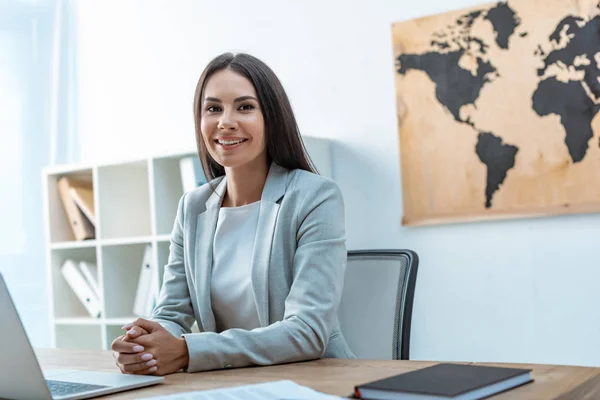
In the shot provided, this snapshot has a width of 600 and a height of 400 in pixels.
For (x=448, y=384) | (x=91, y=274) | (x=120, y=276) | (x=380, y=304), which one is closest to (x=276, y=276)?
(x=380, y=304)

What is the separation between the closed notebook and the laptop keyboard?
505 mm

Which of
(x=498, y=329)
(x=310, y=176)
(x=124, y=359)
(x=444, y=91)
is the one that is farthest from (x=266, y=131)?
(x=498, y=329)

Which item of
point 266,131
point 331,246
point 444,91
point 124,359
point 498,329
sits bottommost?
point 498,329

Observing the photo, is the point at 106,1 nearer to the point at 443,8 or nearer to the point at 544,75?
the point at 443,8

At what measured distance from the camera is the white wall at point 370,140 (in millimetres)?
2711

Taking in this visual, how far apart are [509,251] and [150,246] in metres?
1.53

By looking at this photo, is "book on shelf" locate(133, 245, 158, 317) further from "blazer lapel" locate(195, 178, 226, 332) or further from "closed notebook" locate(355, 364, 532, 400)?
"closed notebook" locate(355, 364, 532, 400)

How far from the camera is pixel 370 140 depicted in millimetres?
3100

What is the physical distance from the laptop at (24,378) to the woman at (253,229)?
1.16ft

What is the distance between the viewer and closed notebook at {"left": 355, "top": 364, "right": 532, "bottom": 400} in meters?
1.01

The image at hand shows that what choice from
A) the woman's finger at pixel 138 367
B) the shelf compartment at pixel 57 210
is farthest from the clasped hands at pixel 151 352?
the shelf compartment at pixel 57 210

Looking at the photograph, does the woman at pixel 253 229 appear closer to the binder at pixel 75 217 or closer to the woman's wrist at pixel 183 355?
the woman's wrist at pixel 183 355

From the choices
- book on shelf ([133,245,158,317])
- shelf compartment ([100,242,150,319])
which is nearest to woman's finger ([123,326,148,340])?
book on shelf ([133,245,158,317])

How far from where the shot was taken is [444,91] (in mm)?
2904
